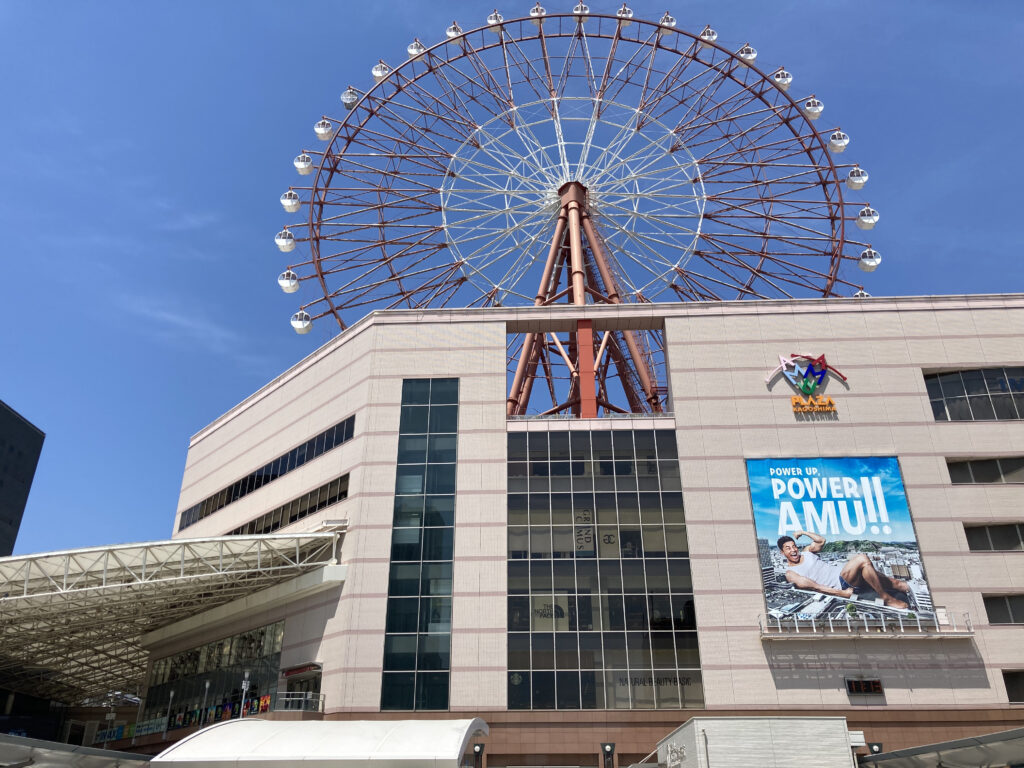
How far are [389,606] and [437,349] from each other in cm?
1359

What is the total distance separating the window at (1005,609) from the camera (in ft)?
120

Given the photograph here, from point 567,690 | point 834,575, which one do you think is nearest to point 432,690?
point 567,690

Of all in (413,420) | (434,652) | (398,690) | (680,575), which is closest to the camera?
(398,690)

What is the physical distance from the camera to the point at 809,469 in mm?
39844

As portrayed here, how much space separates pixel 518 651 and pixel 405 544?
7.33 metres

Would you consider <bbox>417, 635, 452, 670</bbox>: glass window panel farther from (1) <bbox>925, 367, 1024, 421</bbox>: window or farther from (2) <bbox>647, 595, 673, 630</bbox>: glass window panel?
(1) <bbox>925, 367, 1024, 421</bbox>: window

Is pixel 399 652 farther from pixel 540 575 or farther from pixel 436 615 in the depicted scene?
pixel 540 575

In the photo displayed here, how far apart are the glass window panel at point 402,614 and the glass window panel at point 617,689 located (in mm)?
8914

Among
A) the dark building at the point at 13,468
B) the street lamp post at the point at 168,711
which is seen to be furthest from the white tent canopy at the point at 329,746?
the dark building at the point at 13,468

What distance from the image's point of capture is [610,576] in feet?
128

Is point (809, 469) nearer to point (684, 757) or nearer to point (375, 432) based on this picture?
point (684, 757)

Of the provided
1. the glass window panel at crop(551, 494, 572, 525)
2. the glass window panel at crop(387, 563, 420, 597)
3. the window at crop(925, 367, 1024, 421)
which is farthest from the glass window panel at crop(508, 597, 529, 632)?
the window at crop(925, 367, 1024, 421)

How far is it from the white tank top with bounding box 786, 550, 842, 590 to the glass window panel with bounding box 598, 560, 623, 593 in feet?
24.6

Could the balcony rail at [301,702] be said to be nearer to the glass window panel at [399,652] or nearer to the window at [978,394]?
the glass window panel at [399,652]
